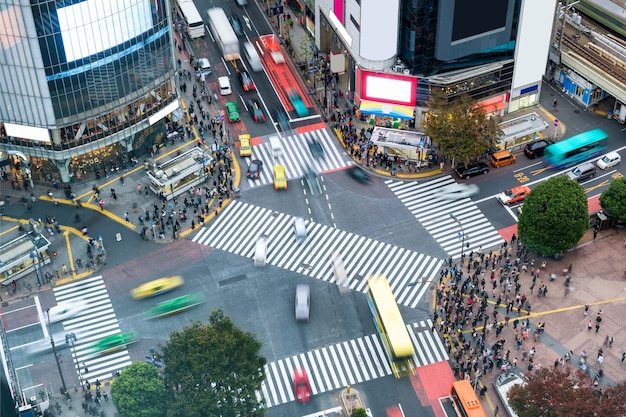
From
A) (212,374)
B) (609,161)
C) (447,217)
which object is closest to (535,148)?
(609,161)

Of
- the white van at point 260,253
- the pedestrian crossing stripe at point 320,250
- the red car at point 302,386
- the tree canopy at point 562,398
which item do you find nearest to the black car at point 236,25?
the pedestrian crossing stripe at point 320,250

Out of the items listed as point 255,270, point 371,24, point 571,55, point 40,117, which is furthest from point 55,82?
point 571,55

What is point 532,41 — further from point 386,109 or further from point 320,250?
point 320,250

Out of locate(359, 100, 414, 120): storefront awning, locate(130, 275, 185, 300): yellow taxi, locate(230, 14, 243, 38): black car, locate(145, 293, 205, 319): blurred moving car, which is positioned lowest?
locate(145, 293, 205, 319): blurred moving car

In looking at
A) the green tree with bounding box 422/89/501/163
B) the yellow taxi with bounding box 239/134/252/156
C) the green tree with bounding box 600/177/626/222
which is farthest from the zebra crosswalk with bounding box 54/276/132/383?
the green tree with bounding box 600/177/626/222

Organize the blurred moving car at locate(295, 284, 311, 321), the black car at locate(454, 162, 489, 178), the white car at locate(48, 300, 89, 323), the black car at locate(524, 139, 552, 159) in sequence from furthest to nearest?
the black car at locate(524, 139, 552, 159) → the black car at locate(454, 162, 489, 178) → the white car at locate(48, 300, 89, 323) → the blurred moving car at locate(295, 284, 311, 321)

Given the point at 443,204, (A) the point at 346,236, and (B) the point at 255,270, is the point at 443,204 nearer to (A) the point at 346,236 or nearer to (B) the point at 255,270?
(A) the point at 346,236

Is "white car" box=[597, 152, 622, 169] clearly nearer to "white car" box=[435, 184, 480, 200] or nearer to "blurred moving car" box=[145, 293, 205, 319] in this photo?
"white car" box=[435, 184, 480, 200]
